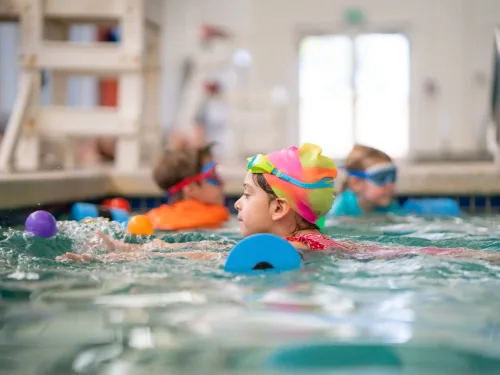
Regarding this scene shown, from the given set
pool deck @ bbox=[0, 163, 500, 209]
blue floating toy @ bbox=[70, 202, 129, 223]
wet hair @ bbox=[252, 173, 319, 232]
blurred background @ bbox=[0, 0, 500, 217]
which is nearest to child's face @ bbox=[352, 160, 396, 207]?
pool deck @ bbox=[0, 163, 500, 209]

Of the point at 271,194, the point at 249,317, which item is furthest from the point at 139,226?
the point at 249,317

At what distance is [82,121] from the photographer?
669 cm

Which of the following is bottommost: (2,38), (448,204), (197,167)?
(448,204)

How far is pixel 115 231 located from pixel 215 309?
74.6 inches

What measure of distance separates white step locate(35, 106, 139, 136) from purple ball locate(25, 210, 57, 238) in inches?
128

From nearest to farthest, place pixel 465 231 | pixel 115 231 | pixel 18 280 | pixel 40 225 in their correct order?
1. pixel 18 280
2. pixel 40 225
3. pixel 115 231
4. pixel 465 231

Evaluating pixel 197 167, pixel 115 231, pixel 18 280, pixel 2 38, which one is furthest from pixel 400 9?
pixel 18 280

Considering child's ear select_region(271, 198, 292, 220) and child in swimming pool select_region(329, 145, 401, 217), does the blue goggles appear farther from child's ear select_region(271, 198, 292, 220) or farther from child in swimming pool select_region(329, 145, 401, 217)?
child's ear select_region(271, 198, 292, 220)

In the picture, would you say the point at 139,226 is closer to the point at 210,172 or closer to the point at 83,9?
the point at 210,172

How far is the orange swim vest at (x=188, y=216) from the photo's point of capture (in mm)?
4629

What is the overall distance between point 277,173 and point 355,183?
2162mm

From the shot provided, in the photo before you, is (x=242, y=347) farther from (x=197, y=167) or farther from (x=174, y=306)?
(x=197, y=167)

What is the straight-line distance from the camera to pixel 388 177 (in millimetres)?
5277

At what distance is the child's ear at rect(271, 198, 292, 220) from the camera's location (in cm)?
334
